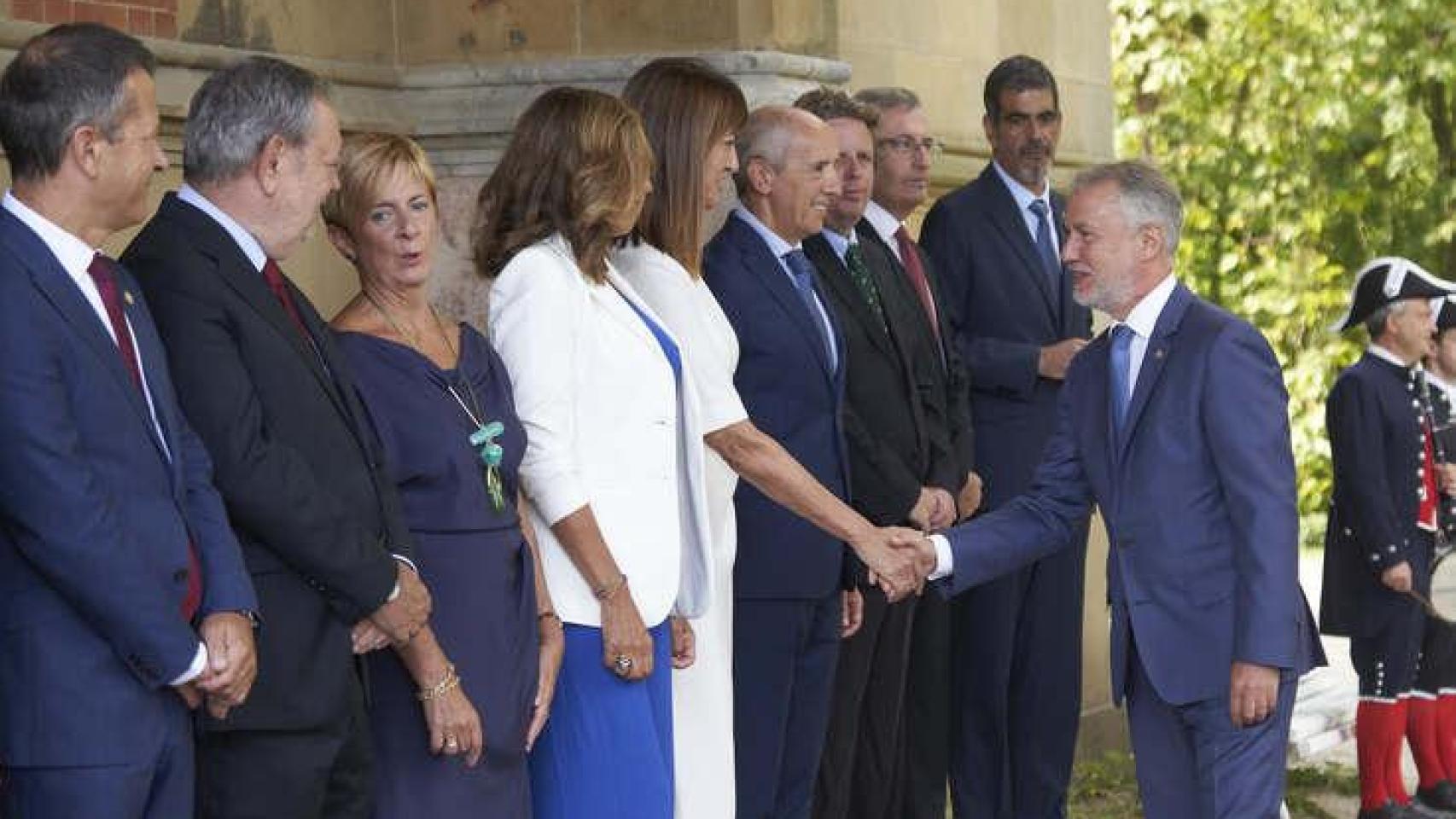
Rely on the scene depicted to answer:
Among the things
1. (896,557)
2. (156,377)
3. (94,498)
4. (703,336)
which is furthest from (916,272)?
(94,498)

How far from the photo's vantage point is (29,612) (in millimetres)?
4125

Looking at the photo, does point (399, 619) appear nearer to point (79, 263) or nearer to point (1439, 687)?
point (79, 263)

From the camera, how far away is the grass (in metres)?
8.84

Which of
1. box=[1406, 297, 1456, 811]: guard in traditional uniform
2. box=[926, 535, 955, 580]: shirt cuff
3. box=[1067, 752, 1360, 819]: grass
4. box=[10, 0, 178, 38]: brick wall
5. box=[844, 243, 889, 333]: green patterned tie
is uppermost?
box=[10, 0, 178, 38]: brick wall

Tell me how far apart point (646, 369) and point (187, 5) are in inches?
80.9

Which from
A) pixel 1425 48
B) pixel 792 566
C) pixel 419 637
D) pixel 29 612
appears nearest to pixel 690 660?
pixel 792 566

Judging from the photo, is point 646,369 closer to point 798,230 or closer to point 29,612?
point 798,230

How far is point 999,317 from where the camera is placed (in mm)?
7816

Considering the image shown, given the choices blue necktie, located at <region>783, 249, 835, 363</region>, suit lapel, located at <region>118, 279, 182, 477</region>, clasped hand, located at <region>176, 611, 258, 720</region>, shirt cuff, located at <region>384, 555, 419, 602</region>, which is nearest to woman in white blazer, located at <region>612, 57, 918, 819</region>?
blue necktie, located at <region>783, 249, 835, 363</region>

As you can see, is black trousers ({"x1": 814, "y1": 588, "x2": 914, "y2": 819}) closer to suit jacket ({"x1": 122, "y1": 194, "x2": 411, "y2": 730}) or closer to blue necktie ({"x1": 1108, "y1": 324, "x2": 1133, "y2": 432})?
blue necktie ({"x1": 1108, "y1": 324, "x2": 1133, "y2": 432})

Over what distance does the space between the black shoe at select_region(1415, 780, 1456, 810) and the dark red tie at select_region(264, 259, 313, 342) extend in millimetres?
5204

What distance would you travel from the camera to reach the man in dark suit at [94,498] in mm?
4082

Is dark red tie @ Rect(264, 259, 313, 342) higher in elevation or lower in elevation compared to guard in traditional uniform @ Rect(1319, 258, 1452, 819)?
higher

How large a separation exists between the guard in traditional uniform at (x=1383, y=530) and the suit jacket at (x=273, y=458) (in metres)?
4.63
